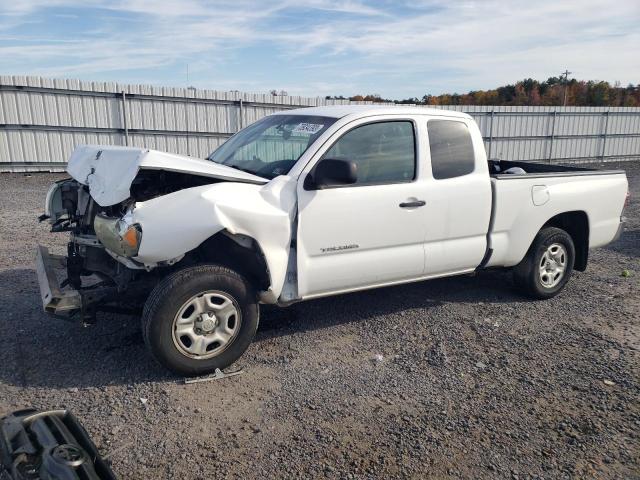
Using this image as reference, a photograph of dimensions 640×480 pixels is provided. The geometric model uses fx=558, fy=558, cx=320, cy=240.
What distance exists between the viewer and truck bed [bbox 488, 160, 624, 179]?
18.6 ft

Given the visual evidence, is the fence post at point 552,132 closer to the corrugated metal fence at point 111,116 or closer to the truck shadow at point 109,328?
the corrugated metal fence at point 111,116

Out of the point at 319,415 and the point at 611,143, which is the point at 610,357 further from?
the point at 611,143

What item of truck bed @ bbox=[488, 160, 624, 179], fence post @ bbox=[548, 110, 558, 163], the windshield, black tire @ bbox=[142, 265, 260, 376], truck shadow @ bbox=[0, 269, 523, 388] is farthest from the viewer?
fence post @ bbox=[548, 110, 558, 163]

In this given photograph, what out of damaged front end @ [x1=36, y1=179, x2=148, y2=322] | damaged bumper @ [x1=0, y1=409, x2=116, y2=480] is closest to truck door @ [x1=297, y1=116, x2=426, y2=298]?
damaged front end @ [x1=36, y1=179, x2=148, y2=322]

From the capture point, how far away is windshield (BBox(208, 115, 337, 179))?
4598 millimetres

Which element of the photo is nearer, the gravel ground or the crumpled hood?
the gravel ground

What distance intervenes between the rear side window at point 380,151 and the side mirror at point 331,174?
0.28 m

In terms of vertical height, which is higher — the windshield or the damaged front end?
the windshield

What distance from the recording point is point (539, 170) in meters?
6.88

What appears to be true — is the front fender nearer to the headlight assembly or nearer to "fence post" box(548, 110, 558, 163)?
the headlight assembly

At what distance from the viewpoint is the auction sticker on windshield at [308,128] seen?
469 cm

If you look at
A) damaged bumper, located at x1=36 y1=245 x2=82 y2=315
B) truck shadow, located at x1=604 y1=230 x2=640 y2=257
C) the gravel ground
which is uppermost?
damaged bumper, located at x1=36 y1=245 x2=82 y2=315

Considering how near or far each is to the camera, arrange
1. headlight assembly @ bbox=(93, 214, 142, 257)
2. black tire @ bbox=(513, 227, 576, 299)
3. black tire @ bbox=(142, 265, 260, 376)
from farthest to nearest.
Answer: black tire @ bbox=(513, 227, 576, 299) → black tire @ bbox=(142, 265, 260, 376) → headlight assembly @ bbox=(93, 214, 142, 257)

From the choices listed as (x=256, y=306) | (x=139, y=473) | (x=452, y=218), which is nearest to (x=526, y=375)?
(x=452, y=218)
